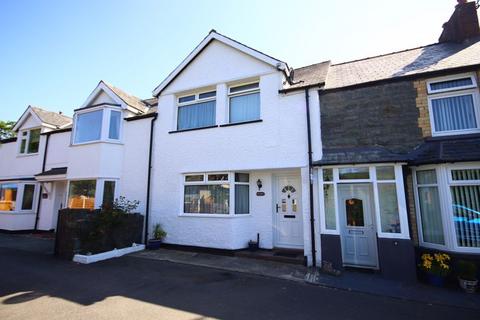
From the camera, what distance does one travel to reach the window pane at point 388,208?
7266 mm

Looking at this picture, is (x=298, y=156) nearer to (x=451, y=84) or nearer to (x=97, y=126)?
(x=451, y=84)

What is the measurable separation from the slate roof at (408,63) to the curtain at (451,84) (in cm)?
40

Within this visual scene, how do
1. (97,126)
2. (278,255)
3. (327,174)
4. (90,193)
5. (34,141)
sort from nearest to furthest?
1. (327,174)
2. (278,255)
3. (90,193)
4. (97,126)
5. (34,141)

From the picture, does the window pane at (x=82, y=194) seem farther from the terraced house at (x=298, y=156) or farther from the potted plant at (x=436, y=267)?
the potted plant at (x=436, y=267)

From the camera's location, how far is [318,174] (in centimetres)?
819

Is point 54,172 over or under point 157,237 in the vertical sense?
over

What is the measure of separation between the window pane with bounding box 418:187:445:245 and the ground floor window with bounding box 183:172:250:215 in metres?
5.46

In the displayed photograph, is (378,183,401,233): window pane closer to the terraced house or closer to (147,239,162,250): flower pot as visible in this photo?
the terraced house

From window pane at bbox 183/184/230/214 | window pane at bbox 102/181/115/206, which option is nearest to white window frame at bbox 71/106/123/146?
window pane at bbox 102/181/115/206

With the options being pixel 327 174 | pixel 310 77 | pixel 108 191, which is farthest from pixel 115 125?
pixel 327 174

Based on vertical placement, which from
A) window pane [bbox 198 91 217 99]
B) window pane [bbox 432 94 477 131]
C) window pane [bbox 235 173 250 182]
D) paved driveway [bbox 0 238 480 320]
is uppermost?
window pane [bbox 198 91 217 99]

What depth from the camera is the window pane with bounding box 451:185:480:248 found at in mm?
6574

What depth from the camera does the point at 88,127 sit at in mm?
12266

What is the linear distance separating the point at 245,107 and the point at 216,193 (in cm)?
346
